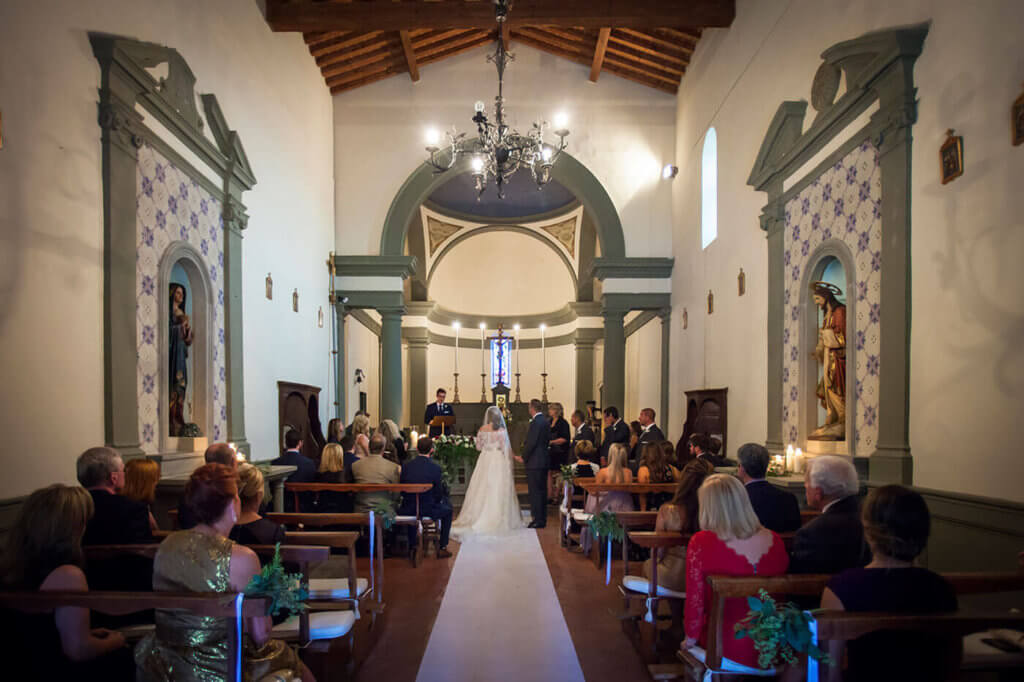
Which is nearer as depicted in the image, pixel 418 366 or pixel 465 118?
pixel 465 118

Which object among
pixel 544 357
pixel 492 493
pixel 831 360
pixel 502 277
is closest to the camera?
pixel 831 360

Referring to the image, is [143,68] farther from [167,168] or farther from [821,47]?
[821,47]

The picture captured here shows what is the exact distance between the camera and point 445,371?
1797 centimetres

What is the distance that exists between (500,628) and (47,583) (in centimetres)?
280

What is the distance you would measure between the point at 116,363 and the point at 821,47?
607 cm

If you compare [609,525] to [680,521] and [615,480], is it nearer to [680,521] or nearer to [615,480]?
[680,521]

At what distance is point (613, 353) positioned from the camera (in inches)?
→ 453

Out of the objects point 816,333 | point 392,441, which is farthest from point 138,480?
point 816,333

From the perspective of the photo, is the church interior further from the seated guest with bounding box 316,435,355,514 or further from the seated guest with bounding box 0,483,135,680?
the seated guest with bounding box 316,435,355,514

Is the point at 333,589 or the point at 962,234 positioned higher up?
the point at 962,234

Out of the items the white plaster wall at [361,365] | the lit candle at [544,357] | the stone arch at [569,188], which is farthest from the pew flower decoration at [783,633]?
the lit candle at [544,357]

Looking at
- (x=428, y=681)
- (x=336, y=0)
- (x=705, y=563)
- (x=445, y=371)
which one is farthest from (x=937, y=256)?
(x=445, y=371)

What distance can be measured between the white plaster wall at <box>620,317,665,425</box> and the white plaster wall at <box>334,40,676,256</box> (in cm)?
285

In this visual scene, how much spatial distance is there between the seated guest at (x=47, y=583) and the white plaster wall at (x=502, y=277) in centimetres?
1544
